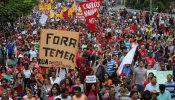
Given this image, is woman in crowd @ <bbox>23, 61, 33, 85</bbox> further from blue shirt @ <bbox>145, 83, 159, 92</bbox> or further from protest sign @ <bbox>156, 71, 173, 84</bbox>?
blue shirt @ <bbox>145, 83, 159, 92</bbox>

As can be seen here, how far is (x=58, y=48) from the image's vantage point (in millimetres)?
14641

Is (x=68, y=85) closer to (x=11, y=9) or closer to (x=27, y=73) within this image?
(x=27, y=73)

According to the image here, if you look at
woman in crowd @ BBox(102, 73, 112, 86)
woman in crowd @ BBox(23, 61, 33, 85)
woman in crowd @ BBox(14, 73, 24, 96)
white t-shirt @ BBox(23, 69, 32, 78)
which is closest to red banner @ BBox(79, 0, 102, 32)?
woman in crowd @ BBox(23, 61, 33, 85)

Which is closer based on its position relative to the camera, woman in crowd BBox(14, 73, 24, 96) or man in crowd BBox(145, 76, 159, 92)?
man in crowd BBox(145, 76, 159, 92)

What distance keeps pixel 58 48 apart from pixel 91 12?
787 centimetres

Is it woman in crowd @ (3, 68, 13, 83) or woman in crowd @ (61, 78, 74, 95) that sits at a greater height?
woman in crowd @ (61, 78, 74, 95)

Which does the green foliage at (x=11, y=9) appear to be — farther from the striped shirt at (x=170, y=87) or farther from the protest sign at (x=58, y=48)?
the striped shirt at (x=170, y=87)

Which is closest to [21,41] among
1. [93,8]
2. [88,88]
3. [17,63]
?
[93,8]

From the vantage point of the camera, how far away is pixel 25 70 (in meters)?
16.5

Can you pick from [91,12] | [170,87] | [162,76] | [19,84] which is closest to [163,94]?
[170,87]

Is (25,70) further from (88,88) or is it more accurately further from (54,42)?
(88,88)

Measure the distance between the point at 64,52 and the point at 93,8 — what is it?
819 cm

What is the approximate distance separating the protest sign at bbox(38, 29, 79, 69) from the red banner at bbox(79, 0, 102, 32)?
737 cm

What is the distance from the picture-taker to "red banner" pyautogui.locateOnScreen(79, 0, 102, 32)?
72.4 feet
